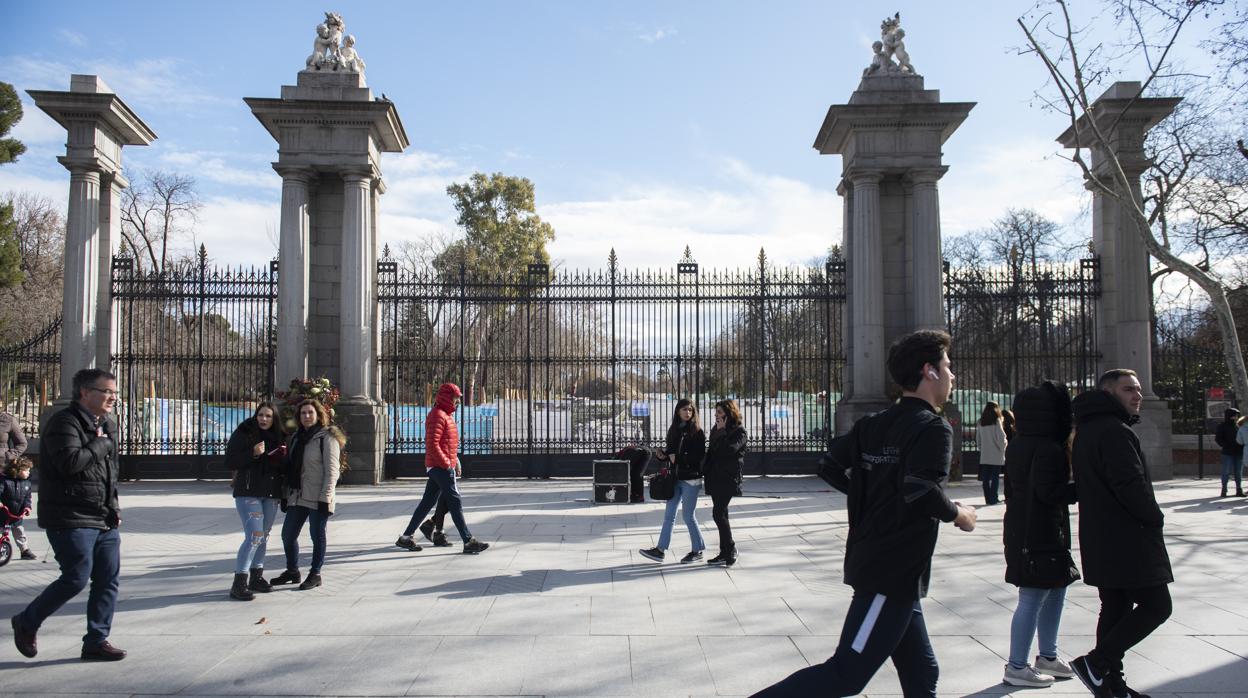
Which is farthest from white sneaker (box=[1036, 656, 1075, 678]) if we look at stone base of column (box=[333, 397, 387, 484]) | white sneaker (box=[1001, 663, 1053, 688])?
stone base of column (box=[333, 397, 387, 484])

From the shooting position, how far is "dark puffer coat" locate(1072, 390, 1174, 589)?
14.2 feet

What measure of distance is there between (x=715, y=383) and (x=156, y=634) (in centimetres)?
1279

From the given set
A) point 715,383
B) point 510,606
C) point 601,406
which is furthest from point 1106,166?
point 510,606

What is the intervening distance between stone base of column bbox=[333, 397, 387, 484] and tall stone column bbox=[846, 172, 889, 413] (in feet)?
28.2

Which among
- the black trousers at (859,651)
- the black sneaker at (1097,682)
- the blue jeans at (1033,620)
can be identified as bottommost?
the black sneaker at (1097,682)

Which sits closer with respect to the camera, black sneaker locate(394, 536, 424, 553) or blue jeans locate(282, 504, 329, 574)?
blue jeans locate(282, 504, 329, 574)

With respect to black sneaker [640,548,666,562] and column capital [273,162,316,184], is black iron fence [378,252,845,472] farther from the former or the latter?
black sneaker [640,548,666,562]

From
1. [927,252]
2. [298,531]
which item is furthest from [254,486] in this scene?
[927,252]

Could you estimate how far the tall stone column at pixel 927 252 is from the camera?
15289 mm

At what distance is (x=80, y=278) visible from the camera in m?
15.5

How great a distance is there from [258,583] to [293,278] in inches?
359

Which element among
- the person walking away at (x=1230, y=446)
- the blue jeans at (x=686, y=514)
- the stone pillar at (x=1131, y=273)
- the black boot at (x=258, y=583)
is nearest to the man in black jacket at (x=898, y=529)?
the blue jeans at (x=686, y=514)

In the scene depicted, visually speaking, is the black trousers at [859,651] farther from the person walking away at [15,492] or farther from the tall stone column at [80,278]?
the tall stone column at [80,278]

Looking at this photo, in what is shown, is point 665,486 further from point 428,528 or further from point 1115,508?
point 1115,508
